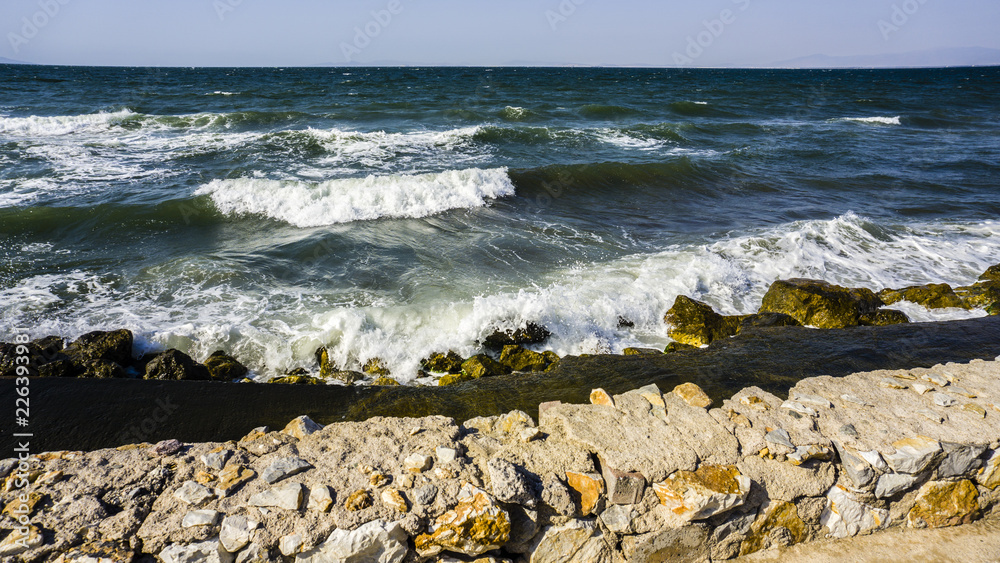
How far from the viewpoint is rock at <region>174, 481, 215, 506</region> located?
10.5 feet

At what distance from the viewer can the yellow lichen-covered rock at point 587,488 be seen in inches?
135

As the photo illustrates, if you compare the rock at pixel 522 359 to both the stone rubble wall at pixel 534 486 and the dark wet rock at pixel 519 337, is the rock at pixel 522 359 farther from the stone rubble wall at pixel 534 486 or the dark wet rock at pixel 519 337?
the stone rubble wall at pixel 534 486

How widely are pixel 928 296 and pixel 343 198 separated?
12.5 meters

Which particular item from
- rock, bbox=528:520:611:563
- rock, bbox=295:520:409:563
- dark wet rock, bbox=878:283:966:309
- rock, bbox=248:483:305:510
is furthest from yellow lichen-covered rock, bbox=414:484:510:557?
dark wet rock, bbox=878:283:966:309

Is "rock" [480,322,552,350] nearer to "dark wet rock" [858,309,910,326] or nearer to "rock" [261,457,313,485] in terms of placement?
"rock" [261,457,313,485]

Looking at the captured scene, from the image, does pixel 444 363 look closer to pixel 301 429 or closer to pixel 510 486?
pixel 301 429

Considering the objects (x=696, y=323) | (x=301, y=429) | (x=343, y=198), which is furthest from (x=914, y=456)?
(x=343, y=198)

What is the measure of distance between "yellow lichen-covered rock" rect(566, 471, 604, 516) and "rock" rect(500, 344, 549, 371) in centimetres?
296

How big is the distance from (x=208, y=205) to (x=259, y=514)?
1173 centimetres

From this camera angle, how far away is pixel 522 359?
261 inches

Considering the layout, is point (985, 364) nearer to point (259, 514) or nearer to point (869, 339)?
point (869, 339)

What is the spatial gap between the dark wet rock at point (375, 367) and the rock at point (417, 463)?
2.99 m

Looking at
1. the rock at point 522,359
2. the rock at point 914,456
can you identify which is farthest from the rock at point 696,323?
the rock at point 914,456

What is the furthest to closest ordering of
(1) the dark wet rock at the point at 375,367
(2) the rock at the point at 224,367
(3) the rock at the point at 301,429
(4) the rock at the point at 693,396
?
(1) the dark wet rock at the point at 375,367, (2) the rock at the point at 224,367, (4) the rock at the point at 693,396, (3) the rock at the point at 301,429
